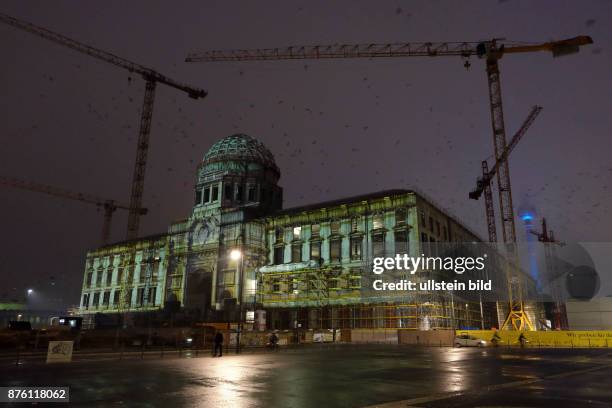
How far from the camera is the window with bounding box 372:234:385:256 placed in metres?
54.9

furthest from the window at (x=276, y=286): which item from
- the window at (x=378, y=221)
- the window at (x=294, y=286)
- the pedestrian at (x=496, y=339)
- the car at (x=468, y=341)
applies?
the pedestrian at (x=496, y=339)

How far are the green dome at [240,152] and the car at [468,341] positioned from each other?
4985 cm

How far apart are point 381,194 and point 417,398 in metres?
47.9

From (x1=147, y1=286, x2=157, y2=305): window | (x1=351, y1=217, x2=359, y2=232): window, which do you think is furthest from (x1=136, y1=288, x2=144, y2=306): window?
(x1=351, y1=217, x2=359, y2=232): window

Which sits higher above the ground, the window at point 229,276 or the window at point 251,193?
the window at point 251,193

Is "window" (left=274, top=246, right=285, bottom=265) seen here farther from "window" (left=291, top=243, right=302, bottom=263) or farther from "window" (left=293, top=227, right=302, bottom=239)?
"window" (left=293, top=227, right=302, bottom=239)

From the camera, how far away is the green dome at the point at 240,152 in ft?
264

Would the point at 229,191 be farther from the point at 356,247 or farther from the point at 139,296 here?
the point at 356,247

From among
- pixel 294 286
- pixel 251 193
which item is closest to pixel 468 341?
pixel 294 286

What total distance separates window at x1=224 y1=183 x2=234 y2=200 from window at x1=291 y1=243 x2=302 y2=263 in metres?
19.5

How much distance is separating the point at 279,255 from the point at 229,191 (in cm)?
1884

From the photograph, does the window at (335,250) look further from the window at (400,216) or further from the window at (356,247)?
the window at (400,216)

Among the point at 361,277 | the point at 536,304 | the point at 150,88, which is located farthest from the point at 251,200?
the point at 536,304

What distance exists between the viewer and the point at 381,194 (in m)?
58.7
